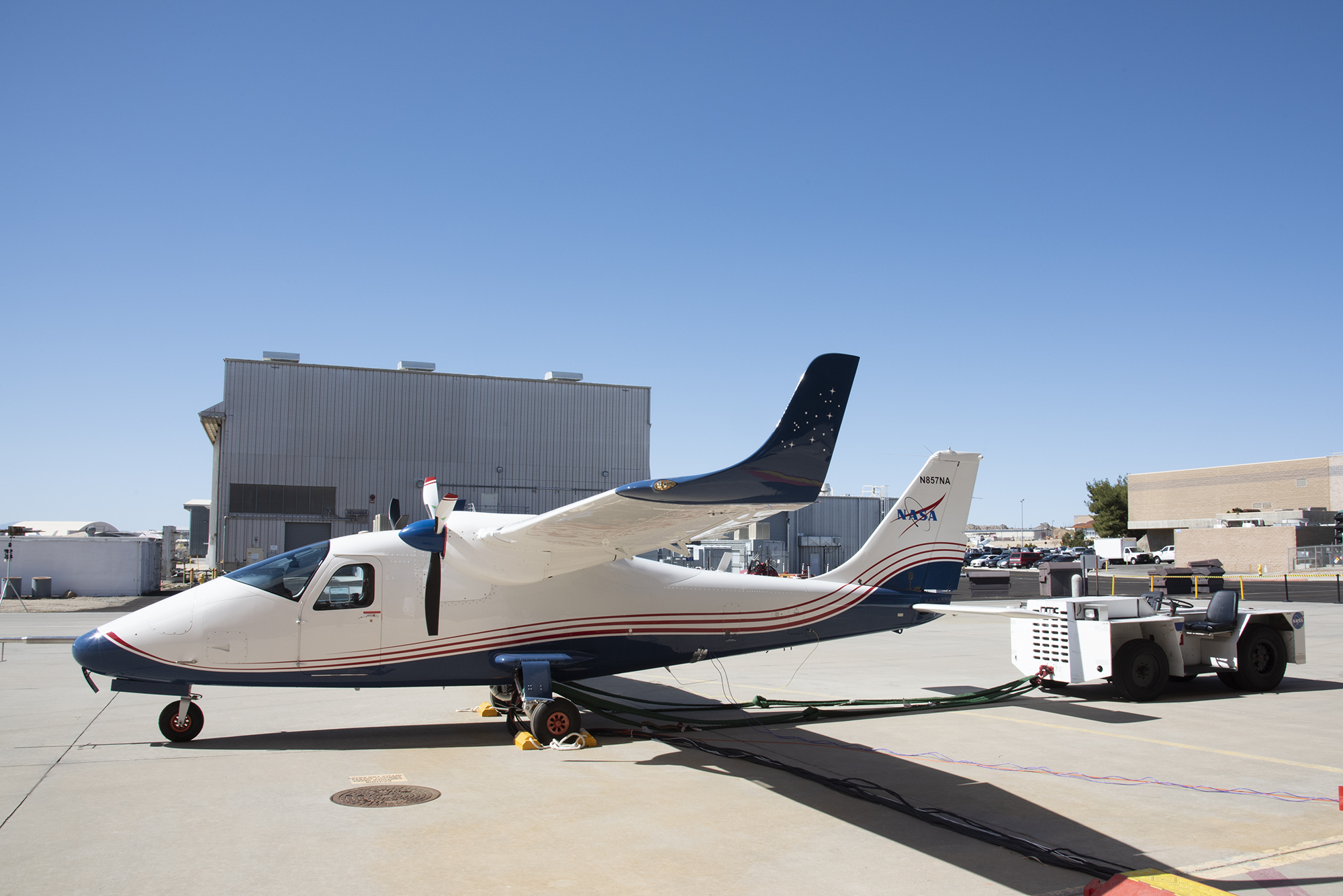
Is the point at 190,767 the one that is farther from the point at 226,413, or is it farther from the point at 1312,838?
the point at 226,413

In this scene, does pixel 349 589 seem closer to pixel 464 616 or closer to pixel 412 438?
pixel 464 616

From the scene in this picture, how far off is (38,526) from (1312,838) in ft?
219

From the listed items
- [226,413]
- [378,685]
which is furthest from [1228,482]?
[378,685]

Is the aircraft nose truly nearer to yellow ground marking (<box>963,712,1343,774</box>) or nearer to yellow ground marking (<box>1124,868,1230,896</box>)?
yellow ground marking (<box>1124,868,1230,896</box>)

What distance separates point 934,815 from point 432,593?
19.1ft

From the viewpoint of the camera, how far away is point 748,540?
158 ft

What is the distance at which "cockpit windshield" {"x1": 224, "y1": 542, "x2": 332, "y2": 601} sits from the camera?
396 inches

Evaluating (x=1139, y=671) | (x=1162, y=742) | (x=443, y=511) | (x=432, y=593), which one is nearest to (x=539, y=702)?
(x=432, y=593)

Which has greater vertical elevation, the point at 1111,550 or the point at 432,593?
the point at 432,593

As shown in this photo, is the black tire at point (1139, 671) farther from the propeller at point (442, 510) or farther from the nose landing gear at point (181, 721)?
the nose landing gear at point (181, 721)

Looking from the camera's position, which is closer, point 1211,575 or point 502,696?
point 502,696

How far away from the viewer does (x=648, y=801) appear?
7719mm

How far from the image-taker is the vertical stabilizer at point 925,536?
1289cm

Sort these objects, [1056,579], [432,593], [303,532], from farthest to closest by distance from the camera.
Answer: [303,532], [1056,579], [432,593]
